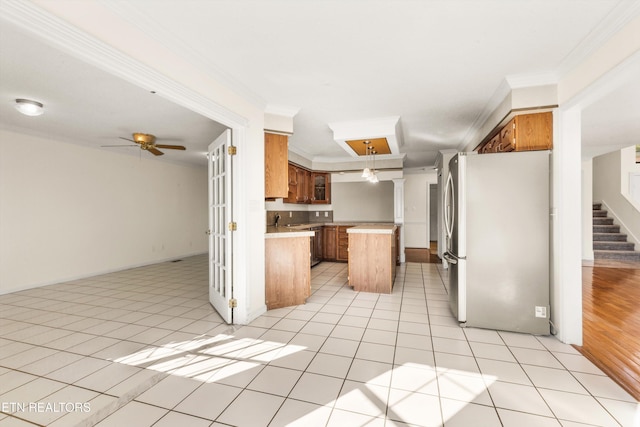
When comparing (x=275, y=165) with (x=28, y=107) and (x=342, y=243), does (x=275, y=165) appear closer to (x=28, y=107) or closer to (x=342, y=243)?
(x=28, y=107)

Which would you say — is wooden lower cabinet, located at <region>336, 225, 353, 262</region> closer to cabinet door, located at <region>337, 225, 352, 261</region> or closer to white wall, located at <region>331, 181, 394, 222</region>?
cabinet door, located at <region>337, 225, 352, 261</region>

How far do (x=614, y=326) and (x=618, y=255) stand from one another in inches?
211

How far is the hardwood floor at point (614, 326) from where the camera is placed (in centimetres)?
213

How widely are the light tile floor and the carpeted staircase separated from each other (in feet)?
19.9

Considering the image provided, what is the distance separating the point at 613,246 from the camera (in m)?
6.75

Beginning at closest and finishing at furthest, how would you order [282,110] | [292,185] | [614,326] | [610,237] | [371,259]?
[614,326]
[282,110]
[371,259]
[292,185]
[610,237]

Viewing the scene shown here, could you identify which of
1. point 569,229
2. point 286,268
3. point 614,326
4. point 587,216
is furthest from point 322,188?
point 587,216

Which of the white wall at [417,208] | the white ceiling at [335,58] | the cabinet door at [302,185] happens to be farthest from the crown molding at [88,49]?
the white wall at [417,208]

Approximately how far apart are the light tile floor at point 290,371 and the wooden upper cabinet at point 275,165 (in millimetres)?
1543

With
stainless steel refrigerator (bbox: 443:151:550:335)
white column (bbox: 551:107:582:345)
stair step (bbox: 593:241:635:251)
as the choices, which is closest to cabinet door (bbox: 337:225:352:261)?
stainless steel refrigerator (bbox: 443:151:550:335)

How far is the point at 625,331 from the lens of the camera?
2.79 metres

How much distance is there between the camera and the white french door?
3070mm

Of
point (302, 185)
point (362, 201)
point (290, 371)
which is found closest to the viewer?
point (290, 371)

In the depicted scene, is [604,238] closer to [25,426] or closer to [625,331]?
[625,331]
